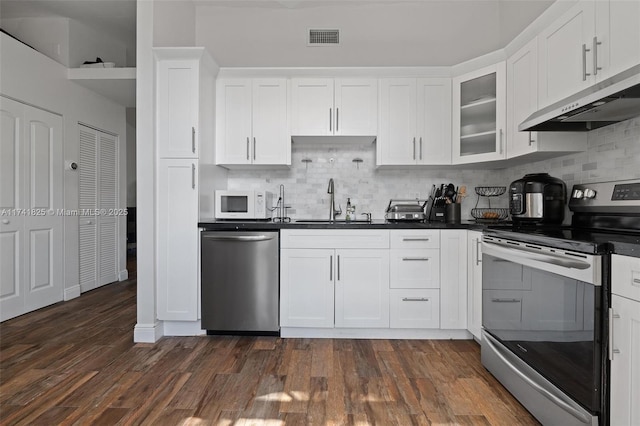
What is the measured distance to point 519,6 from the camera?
10.3ft

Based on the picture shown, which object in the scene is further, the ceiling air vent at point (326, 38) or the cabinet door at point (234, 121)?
the ceiling air vent at point (326, 38)

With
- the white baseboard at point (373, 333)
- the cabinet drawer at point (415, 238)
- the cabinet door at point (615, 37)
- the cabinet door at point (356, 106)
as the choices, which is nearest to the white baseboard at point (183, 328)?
the white baseboard at point (373, 333)

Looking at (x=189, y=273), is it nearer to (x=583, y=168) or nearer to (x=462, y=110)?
(x=462, y=110)

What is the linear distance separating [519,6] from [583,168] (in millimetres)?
1728

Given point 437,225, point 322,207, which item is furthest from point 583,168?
point 322,207

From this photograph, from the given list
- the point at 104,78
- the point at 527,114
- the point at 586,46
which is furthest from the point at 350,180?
the point at 104,78

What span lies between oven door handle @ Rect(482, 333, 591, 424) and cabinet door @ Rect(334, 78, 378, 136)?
1.91 m

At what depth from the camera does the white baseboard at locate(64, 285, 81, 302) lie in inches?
153

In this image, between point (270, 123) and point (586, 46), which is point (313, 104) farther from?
point (586, 46)

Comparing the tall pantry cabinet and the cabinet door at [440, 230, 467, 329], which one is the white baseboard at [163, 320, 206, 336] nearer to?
the tall pantry cabinet

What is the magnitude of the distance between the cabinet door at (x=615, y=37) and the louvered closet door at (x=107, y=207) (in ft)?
16.7

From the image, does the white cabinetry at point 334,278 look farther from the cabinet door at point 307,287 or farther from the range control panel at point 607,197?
the range control panel at point 607,197

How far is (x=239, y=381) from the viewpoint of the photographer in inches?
82.5

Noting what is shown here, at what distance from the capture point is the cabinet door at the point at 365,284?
9.06 feet
